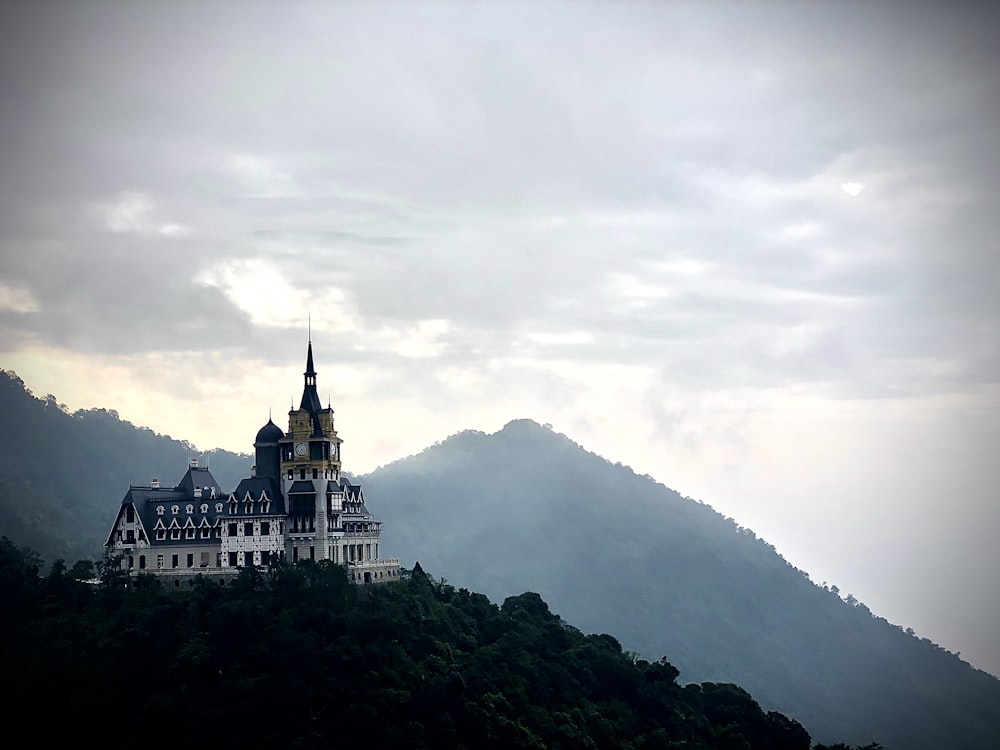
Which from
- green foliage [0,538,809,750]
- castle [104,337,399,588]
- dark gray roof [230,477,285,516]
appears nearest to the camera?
green foliage [0,538,809,750]

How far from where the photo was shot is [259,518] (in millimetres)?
94938

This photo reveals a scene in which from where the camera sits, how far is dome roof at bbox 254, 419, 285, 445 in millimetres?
98500

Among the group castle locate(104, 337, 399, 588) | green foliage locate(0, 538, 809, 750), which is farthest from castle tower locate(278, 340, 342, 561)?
green foliage locate(0, 538, 809, 750)

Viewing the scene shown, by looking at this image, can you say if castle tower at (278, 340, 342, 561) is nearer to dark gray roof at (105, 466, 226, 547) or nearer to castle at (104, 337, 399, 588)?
castle at (104, 337, 399, 588)

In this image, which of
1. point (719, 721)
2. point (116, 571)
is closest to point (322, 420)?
point (116, 571)

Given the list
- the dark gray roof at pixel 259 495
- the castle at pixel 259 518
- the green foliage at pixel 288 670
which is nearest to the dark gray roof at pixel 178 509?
the castle at pixel 259 518

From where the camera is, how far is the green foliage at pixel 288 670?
80.1 m

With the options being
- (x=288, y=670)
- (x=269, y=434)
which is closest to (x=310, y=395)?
(x=269, y=434)

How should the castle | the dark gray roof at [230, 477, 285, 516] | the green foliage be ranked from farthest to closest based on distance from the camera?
the dark gray roof at [230, 477, 285, 516], the castle, the green foliage

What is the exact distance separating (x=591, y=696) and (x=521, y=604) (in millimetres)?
12629

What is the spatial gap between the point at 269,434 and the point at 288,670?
2256 centimetres

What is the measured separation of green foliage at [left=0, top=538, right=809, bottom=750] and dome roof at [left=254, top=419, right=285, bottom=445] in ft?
36.4

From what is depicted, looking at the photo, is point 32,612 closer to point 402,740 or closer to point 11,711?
point 11,711

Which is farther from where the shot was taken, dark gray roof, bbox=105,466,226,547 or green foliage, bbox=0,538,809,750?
dark gray roof, bbox=105,466,226,547
